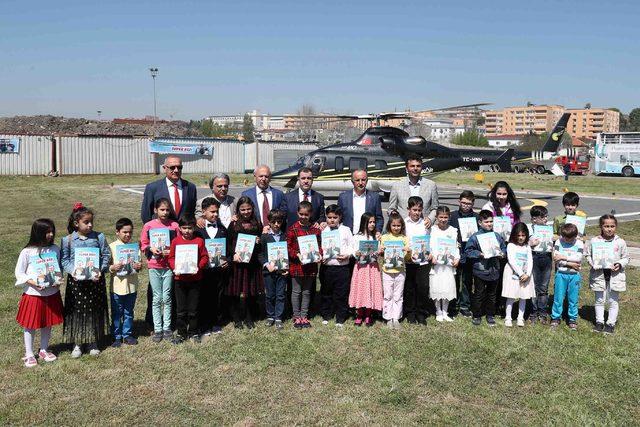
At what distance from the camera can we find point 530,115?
188 meters

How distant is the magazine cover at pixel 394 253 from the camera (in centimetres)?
627

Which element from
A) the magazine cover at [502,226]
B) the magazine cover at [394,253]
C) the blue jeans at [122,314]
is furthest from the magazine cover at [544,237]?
the blue jeans at [122,314]

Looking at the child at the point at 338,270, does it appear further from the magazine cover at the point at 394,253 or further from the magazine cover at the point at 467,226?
the magazine cover at the point at 467,226

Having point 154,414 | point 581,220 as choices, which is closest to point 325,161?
point 581,220

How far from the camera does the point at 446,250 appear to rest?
6.36 meters

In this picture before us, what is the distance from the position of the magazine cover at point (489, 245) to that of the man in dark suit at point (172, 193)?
3517 mm

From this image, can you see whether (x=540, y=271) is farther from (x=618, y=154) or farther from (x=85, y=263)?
(x=618, y=154)

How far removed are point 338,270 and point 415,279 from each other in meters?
1.00

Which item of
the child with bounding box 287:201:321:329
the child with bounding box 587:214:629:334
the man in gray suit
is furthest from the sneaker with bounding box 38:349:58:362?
the child with bounding box 587:214:629:334

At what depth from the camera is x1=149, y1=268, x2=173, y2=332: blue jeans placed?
19.4 ft

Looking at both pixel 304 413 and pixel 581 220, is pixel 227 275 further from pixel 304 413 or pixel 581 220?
pixel 581 220

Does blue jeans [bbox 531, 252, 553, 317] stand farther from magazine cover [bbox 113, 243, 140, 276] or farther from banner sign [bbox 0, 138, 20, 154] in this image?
banner sign [bbox 0, 138, 20, 154]

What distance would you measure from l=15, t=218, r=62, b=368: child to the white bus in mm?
43987

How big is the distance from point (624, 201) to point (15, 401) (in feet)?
74.4
